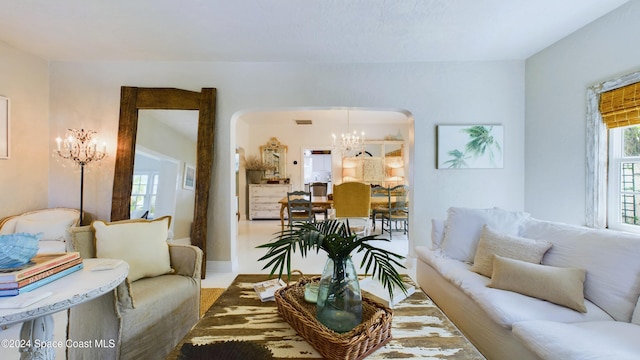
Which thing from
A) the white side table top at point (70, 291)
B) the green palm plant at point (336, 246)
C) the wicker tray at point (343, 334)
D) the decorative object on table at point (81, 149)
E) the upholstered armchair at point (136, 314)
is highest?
the decorative object on table at point (81, 149)

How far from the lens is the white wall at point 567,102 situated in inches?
86.1

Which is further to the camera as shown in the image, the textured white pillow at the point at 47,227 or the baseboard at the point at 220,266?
the baseboard at the point at 220,266

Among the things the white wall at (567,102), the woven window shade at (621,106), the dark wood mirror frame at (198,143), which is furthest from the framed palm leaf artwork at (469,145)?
the dark wood mirror frame at (198,143)

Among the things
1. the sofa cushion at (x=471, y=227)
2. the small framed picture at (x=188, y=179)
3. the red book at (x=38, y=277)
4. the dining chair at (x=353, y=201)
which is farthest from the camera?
the dining chair at (x=353, y=201)

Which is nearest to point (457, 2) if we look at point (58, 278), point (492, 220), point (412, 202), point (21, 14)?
point (492, 220)

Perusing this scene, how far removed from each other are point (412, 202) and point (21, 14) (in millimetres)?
4115

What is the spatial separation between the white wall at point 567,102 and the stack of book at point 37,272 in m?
3.87

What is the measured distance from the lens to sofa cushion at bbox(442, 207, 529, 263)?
2.04 m

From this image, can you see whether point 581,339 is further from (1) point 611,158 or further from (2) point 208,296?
(2) point 208,296

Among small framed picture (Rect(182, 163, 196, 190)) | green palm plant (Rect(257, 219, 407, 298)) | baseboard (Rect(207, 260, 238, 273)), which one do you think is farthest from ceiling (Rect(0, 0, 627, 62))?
baseboard (Rect(207, 260, 238, 273))

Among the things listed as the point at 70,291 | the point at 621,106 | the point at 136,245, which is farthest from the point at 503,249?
the point at 136,245

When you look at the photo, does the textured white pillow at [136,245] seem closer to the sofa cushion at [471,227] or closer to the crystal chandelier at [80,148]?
the crystal chandelier at [80,148]

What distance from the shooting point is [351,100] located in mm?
3221

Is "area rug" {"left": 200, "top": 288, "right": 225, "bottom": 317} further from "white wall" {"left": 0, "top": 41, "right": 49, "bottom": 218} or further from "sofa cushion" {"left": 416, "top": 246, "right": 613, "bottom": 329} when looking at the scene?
"white wall" {"left": 0, "top": 41, "right": 49, "bottom": 218}
